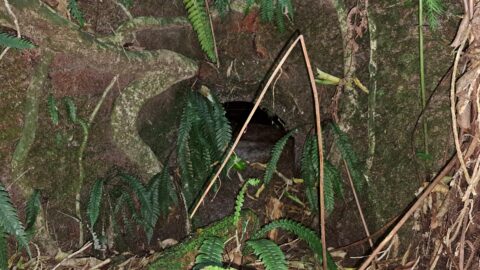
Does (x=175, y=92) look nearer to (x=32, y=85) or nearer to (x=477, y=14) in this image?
(x=32, y=85)

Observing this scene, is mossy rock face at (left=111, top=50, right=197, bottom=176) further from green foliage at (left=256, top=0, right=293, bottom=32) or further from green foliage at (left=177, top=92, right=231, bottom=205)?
green foliage at (left=256, top=0, right=293, bottom=32)

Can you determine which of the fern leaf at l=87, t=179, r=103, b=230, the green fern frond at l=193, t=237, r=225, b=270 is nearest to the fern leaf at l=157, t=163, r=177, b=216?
the fern leaf at l=87, t=179, r=103, b=230

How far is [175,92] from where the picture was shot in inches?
156

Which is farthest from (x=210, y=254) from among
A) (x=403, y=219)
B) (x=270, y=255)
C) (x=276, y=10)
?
(x=276, y=10)

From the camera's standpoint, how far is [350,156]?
3.23 meters

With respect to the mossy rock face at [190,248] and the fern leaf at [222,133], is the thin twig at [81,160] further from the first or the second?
the mossy rock face at [190,248]

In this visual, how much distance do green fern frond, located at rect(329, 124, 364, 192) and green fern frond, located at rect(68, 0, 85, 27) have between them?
6.11ft

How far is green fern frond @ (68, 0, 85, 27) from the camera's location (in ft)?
9.66

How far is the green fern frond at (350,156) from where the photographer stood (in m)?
3.21

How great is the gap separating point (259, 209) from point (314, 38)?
60.1 inches

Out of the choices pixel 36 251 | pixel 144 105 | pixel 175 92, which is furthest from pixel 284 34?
pixel 36 251

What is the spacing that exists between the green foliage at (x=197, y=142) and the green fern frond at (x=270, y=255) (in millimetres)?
1309

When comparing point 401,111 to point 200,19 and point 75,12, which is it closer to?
point 200,19

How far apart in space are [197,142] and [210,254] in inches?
62.5
